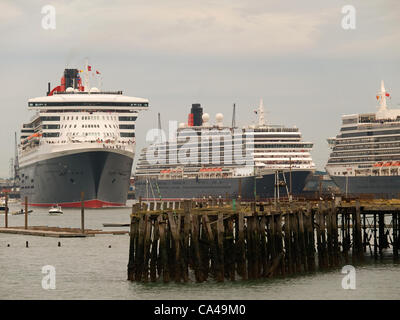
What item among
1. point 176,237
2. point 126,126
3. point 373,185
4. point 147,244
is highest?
point 126,126

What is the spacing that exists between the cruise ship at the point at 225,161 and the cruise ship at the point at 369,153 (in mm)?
5812

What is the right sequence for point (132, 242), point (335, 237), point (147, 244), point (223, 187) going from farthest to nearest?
point (223, 187) < point (335, 237) < point (132, 242) < point (147, 244)

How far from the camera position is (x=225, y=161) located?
15800cm

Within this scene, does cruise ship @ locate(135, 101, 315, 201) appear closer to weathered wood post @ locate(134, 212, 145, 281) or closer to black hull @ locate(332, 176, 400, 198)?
black hull @ locate(332, 176, 400, 198)

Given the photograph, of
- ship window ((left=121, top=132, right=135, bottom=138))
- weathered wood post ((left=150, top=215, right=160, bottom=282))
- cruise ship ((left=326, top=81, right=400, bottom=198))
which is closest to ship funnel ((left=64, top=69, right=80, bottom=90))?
ship window ((left=121, top=132, right=135, bottom=138))

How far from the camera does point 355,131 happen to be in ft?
504

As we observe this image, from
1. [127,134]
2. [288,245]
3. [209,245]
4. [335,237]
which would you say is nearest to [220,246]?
[209,245]

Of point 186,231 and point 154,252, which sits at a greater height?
point 186,231

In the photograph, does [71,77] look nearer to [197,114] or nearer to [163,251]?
[197,114]

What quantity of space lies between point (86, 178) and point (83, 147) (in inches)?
155

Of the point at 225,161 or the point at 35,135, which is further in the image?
the point at 225,161

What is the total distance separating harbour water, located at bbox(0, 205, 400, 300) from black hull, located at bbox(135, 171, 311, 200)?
240 ft

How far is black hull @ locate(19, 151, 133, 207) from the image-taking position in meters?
122

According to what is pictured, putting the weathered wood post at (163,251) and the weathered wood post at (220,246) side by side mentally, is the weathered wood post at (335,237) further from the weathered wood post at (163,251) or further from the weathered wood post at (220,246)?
the weathered wood post at (163,251)
